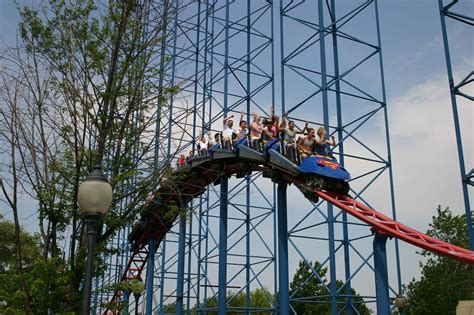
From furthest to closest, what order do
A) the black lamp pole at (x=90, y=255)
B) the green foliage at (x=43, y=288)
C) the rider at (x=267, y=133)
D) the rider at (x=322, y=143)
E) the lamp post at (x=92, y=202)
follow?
the rider at (x=267, y=133) → the rider at (x=322, y=143) → the green foliage at (x=43, y=288) → the lamp post at (x=92, y=202) → the black lamp pole at (x=90, y=255)

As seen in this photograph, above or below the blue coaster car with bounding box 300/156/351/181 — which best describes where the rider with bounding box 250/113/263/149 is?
above

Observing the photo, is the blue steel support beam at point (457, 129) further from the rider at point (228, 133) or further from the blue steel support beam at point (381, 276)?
the rider at point (228, 133)

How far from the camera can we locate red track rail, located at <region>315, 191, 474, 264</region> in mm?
7971

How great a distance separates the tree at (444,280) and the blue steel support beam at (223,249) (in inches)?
788

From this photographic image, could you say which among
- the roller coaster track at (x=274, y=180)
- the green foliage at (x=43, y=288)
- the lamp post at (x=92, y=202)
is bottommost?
the green foliage at (x=43, y=288)

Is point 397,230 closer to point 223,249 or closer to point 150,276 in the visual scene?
point 223,249

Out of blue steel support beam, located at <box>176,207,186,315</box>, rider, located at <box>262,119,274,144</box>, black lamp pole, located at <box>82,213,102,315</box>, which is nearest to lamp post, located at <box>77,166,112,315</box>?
black lamp pole, located at <box>82,213,102,315</box>

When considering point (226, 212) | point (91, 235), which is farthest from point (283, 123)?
point (91, 235)

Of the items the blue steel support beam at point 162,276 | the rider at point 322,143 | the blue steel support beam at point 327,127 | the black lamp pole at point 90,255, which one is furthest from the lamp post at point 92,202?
the blue steel support beam at point 162,276

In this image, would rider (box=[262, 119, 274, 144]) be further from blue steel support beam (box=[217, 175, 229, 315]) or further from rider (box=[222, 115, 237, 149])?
blue steel support beam (box=[217, 175, 229, 315])

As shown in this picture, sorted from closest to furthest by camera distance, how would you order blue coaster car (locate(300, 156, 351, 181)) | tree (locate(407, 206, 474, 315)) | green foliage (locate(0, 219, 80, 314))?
green foliage (locate(0, 219, 80, 314)), blue coaster car (locate(300, 156, 351, 181)), tree (locate(407, 206, 474, 315))

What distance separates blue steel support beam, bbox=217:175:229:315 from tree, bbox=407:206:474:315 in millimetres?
20004

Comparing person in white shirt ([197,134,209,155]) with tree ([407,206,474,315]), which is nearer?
person in white shirt ([197,134,209,155])

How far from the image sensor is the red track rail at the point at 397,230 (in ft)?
26.2
